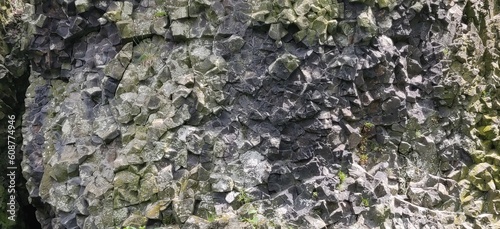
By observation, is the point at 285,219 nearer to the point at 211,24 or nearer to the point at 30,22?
the point at 211,24

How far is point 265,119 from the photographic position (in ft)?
20.6

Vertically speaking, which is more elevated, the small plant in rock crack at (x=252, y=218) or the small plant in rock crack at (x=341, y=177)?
the small plant in rock crack at (x=341, y=177)

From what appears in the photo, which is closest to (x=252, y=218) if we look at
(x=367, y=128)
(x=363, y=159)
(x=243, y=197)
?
(x=243, y=197)

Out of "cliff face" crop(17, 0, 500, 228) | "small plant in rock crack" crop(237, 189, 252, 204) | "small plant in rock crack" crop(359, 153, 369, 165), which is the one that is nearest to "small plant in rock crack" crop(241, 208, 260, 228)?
"cliff face" crop(17, 0, 500, 228)

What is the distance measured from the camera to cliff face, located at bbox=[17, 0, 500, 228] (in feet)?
20.3

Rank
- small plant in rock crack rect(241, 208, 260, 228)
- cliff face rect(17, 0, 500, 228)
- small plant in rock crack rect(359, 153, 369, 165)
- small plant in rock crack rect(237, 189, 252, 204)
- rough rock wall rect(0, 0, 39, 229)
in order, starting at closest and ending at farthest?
small plant in rock crack rect(241, 208, 260, 228) → small plant in rock crack rect(237, 189, 252, 204) → cliff face rect(17, 0, 500, 228) → small plant in rock crack rect(359, 153, 369, 165) → rough rock wall rect(0, 0, 39, 229)

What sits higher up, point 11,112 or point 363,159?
point 363,159

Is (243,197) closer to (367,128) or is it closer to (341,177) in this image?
(341,177)

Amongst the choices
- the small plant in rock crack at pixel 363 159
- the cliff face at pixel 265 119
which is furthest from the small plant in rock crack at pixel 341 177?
the small plant in rock crack at pixel 363 159

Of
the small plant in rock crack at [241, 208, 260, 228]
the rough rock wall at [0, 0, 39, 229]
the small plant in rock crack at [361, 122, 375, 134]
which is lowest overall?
the rough rock wall at [0, 0, 39, 229]

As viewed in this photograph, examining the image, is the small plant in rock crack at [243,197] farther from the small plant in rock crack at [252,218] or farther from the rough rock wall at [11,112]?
the rough rock wall at [11,112]

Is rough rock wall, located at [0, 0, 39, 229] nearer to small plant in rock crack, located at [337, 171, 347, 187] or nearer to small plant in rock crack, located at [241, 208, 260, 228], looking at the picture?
small plant in rock crack, located at [241, 208, 260, 228]

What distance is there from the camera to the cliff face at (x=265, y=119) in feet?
20.3

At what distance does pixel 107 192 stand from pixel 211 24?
2.14m
